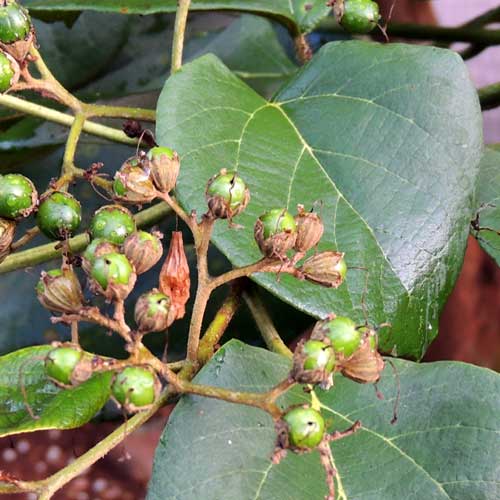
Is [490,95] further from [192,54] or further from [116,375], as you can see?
[116,375]

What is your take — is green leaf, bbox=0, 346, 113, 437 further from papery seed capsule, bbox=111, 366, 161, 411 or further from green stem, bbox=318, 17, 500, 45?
green stem, bbox=318, 17, 500, 45

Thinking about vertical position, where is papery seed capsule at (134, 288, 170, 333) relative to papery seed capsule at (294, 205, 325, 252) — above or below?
below

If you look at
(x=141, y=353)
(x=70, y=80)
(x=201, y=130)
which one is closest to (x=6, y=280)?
(x=70, y=80)

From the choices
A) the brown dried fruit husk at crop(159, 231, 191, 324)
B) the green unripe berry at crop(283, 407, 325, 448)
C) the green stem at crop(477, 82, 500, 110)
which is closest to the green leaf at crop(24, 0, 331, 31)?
the green stem at crop(477, 82, 500, 110)

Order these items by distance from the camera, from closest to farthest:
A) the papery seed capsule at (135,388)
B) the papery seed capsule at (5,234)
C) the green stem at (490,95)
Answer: the papery seed capsule at (135,388), the papery seed capsule at (5,234), the green stem at (490,95)

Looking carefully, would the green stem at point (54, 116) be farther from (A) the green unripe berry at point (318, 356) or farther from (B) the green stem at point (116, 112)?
(A) the green unripe berry at point (318, 356)

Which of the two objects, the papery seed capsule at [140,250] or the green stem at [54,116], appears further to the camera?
the green stem at [54,116]

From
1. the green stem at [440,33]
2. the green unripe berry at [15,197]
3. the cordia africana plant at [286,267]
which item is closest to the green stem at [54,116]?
the cordia africana plant at [286,267]
